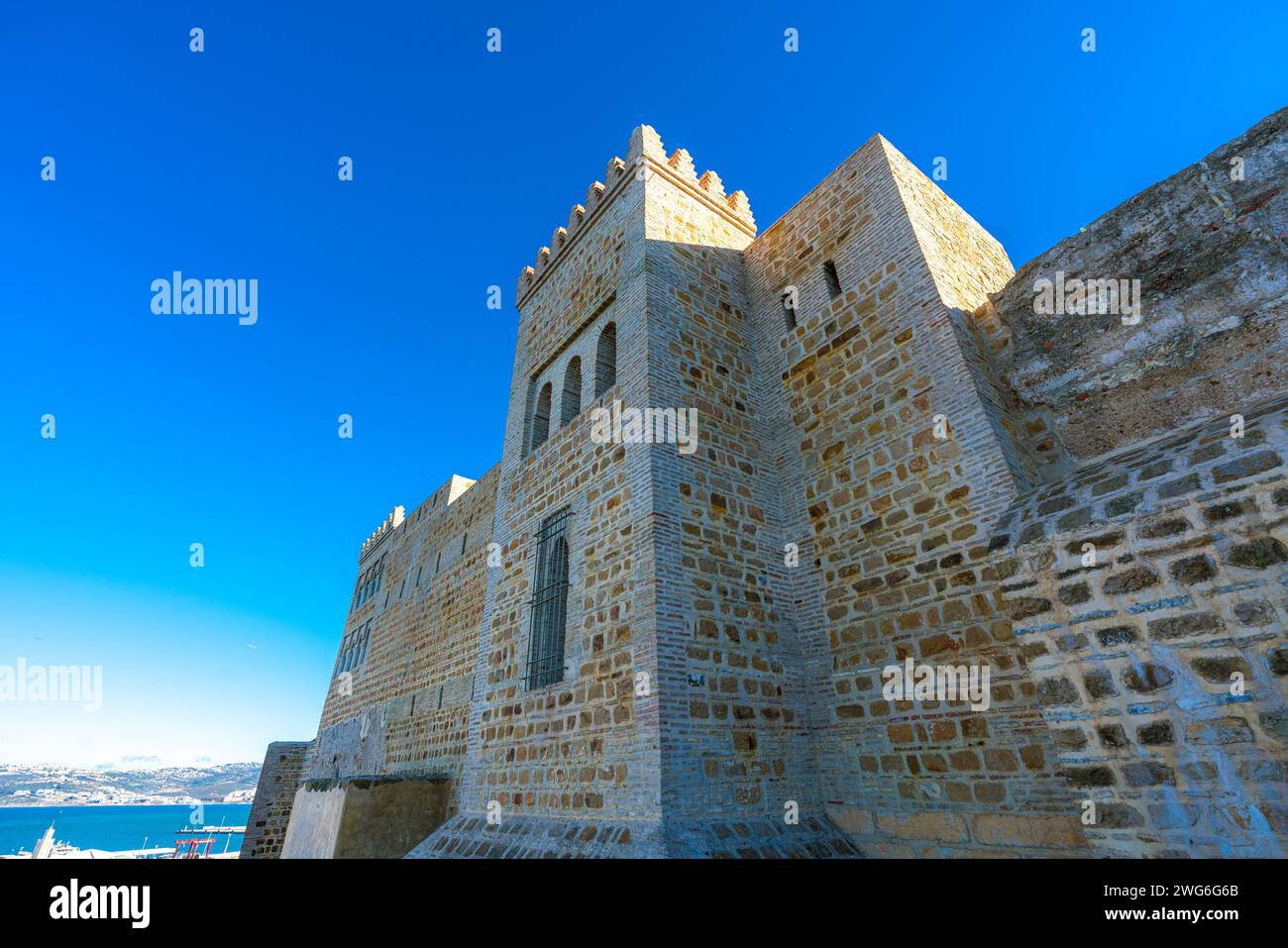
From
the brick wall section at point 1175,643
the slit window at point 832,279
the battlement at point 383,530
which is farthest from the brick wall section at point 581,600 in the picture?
the battlement at point 383,530

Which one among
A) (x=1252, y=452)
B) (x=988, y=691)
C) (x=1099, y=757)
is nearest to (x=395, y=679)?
(x=988, y=691)

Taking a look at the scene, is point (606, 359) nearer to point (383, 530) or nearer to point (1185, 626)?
point (1185, 626)

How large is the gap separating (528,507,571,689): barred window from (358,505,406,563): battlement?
1281 cm

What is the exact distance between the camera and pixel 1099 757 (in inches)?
136

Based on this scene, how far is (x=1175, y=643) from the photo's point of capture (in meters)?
3.31

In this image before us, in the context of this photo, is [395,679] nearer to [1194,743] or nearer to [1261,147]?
[1194,743]

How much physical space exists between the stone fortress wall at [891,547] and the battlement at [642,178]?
0.40 ft

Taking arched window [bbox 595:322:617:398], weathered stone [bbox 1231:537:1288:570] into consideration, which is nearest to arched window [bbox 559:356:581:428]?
arched window [bbox 595:322:617:398]

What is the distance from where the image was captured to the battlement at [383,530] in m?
19.0
